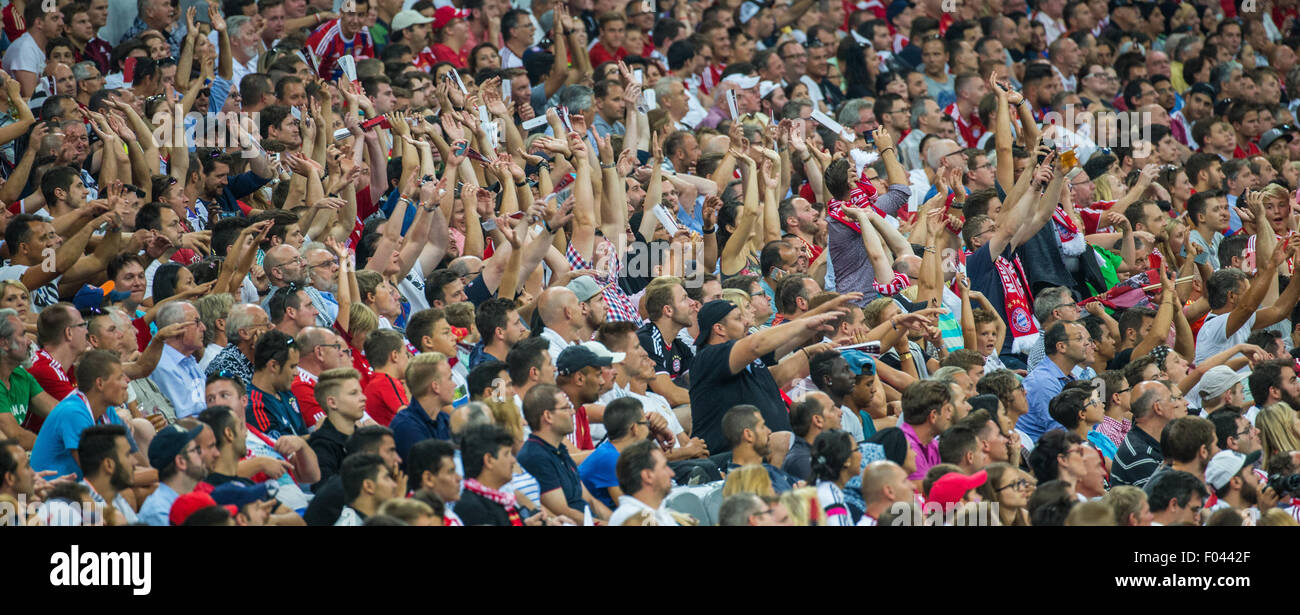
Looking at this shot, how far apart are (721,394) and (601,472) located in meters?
0.95

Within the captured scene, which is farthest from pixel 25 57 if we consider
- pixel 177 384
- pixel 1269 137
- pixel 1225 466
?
pixel 1269 137

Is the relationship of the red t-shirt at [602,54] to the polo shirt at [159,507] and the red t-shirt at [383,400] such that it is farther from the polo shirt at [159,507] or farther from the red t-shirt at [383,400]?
the polo shirt at [159,507]

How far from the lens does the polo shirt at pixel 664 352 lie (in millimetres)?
9188

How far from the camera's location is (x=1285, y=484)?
755 cm

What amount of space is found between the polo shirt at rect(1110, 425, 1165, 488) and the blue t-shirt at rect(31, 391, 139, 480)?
4.40m

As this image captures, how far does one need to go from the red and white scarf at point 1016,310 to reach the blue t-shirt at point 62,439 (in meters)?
5.41

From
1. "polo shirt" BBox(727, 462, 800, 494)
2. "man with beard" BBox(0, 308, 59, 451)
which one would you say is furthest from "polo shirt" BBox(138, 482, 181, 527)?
"polo shirt" BBox(727, 462, 800, 494)

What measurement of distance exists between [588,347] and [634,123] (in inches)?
162

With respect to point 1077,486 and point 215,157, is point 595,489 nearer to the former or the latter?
point 1077,486

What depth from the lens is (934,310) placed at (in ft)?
28.5

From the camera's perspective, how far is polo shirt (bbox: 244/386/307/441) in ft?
25.2

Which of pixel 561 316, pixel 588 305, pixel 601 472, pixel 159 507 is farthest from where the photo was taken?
pixel 588 305

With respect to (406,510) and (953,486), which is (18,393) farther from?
(953,486)
